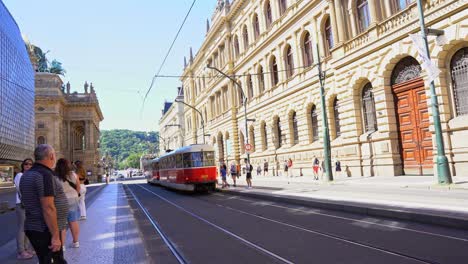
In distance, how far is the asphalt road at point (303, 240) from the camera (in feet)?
19.8

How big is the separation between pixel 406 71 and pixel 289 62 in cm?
1300

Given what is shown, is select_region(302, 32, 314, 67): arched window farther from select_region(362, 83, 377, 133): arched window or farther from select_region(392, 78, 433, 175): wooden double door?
select_region(392, 78, 433, 175): wooden double door

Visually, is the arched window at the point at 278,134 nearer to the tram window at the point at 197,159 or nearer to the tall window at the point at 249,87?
the tall window at the point at 249,87

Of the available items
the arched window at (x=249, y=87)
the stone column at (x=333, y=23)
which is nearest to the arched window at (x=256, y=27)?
the arched window at (x=249, y=87)

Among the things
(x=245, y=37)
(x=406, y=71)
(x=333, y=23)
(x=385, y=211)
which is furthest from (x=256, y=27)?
(x=385, y=211)

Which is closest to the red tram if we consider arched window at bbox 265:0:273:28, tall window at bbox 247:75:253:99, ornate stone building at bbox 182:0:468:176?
ornate stone building at bbox 182:0:468:176

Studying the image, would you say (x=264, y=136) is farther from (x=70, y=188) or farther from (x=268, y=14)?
(x=70, y=188)

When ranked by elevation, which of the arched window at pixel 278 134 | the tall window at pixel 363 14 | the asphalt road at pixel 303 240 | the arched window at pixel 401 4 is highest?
the tall window at pixel 363 14

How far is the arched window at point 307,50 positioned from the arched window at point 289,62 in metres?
1.92

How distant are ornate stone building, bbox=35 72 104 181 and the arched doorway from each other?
203 ft

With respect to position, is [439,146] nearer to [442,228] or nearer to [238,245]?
[442,228]

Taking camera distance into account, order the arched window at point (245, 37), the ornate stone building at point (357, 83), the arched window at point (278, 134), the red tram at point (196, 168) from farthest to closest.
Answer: the arched window at point (245, 37) → the arched window at point (278, 134) → the red tram at point (196, 168) → the ornate stone building at point (357, 83)

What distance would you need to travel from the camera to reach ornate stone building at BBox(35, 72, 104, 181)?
68562 mm

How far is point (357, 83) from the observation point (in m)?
22.6
